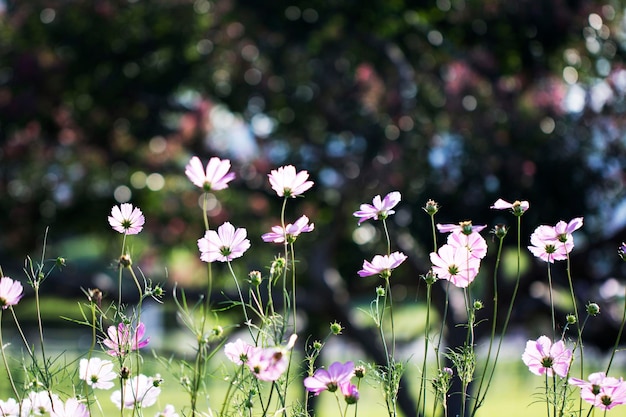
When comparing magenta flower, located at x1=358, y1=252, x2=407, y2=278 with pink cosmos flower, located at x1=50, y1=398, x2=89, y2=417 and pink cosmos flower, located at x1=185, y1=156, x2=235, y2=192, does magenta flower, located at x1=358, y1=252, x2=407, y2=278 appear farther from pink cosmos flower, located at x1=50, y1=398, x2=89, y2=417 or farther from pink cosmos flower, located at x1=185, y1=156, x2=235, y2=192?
pink cosmos flower, located at x1=50, y1=398, x2=89, y2=417

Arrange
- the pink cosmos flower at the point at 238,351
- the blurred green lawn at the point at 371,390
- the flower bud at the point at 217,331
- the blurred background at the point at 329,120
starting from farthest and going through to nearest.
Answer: the blurred green lawn at the point at 371,390
the blurred background at the point at 329,120
the pink cosmos flower at the point at 238,351
the flower bud at the point at 217,331

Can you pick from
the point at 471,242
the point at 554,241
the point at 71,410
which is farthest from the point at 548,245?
the point at 71,410

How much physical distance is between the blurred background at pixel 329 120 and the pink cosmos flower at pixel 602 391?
403 centimetres

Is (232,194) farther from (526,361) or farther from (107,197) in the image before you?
(526,361)

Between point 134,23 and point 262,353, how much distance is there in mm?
5950

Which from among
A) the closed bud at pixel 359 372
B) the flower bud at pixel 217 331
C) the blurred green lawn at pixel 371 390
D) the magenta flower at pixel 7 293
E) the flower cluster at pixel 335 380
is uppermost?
the flower bud at pixel 217 331

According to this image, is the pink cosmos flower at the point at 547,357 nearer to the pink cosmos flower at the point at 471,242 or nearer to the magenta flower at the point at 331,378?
the pink cosmos flower at the point at 471,242

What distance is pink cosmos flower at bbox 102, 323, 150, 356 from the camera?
1290 mm

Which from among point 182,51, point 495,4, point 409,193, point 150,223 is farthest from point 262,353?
point 150,223

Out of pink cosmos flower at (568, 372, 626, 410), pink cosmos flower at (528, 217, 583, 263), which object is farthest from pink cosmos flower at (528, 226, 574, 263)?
pink cosmos flower at (568, 372, 626, 410)

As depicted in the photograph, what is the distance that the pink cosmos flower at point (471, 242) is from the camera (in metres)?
1.33

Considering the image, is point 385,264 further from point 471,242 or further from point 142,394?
point 142,394

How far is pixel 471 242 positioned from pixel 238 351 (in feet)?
1.41

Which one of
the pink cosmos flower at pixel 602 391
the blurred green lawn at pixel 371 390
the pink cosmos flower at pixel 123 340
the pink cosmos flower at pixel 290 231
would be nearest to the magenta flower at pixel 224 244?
the pink cosmos flower at pixel 290 231
